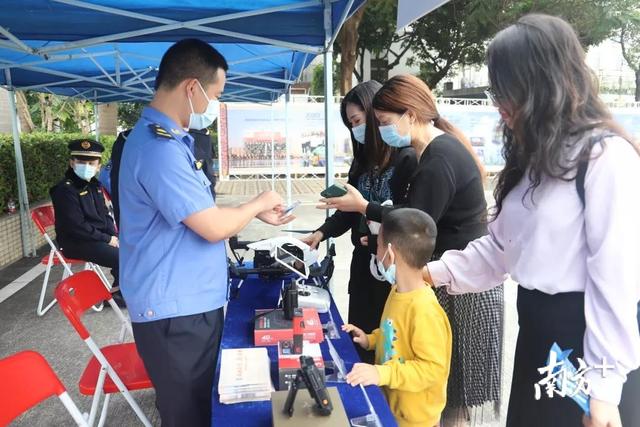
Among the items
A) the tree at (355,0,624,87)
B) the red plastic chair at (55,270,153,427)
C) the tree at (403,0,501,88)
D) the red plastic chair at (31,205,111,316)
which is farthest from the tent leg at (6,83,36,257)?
the tree at (403,0,501,88)

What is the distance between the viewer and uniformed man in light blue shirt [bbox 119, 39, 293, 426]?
1329 mm

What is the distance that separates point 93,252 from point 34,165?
12.0 ft

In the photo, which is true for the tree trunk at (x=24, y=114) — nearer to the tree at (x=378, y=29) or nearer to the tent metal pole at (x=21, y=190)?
the tent metal pole at (x=21, y=190)

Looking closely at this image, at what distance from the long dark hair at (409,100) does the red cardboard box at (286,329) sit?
869 millimetres

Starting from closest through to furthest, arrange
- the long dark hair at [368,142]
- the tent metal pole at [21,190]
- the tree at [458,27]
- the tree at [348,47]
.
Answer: the long dark hair at [368,142]
the tent metal pole at [21,190]
the tree at [458,27]
the tree at [348,47]

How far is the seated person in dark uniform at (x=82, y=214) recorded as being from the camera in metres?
3.86

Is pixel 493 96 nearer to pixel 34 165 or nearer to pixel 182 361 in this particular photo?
pixel 182 361

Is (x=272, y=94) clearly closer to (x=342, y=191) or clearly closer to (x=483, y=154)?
(x=342, y=191)

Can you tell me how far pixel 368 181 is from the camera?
7.43 ft

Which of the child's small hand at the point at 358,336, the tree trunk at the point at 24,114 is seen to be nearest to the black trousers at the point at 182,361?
the child's small hand at the point at 358,336

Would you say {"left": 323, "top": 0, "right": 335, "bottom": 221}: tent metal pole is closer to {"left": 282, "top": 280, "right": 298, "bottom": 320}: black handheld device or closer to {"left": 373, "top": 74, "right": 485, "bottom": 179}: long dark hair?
{"left": 373, "top": 74, "right": 485, "bottom": 179}: long dark hair

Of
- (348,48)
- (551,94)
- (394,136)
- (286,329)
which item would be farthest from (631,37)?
(286,329)

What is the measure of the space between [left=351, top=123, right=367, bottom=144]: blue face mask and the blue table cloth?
793 mm

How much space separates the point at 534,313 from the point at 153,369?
114 centimetres
